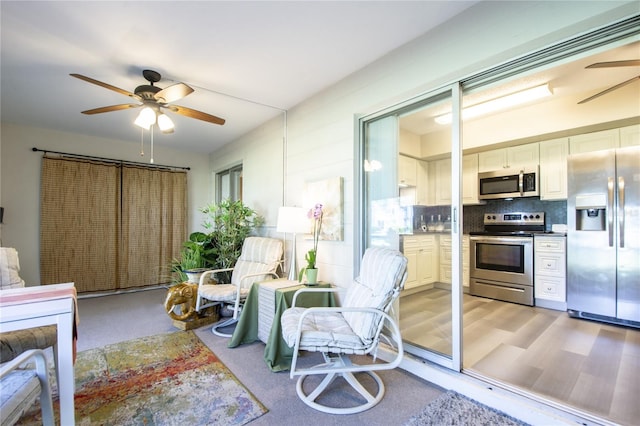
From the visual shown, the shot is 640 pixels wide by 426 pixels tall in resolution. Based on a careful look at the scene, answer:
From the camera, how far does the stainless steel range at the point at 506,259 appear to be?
377 cm

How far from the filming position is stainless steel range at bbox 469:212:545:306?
3.77 m

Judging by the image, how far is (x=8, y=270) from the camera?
2.44 metres

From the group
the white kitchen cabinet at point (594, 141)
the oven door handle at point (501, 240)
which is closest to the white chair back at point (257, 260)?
the oven door handle at point (501, 240)

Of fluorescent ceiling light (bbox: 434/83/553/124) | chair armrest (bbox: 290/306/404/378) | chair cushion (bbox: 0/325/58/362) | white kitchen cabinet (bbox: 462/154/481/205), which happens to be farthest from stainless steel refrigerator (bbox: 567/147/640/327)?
chair cushion (bbox: 0/325/58/362)

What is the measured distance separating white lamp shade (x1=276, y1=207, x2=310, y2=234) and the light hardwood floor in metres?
1.21

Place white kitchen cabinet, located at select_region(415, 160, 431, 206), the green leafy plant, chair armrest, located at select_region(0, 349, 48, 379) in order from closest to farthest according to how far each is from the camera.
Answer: chair armrest, located at select_region(0, 349, 48, 379), white kitchen cabinet, located at select_region(415, 160, 431, 206), the green leafy plant

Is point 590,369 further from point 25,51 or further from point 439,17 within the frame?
point 25,51

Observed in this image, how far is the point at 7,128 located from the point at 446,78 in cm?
575

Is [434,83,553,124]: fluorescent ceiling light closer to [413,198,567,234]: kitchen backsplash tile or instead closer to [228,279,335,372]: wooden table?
[413,198,567,234]: kitchen backsplash tile

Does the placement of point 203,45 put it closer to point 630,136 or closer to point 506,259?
point 506,259

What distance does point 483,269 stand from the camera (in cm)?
413

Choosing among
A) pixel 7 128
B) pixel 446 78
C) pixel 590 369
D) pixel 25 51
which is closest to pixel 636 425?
pixel 590 369

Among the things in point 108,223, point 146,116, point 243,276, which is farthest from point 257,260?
point 108,223

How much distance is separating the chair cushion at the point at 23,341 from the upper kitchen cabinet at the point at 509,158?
528 centimetres
